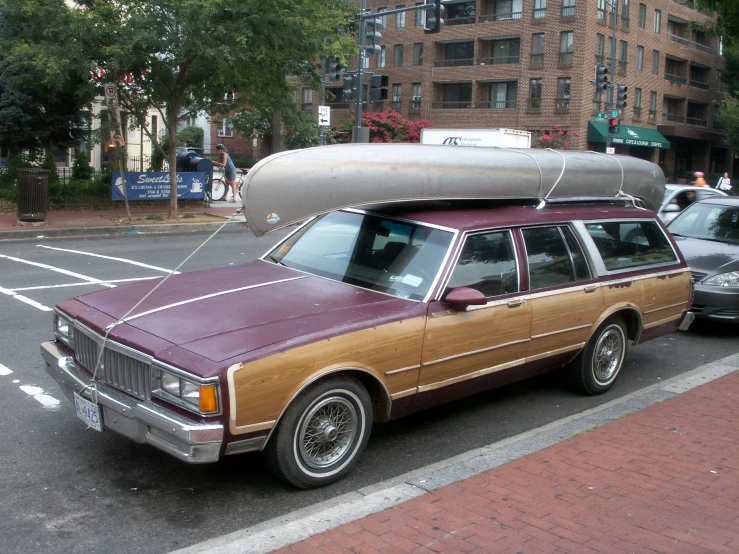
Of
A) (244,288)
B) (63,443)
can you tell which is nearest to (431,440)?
(244,288)

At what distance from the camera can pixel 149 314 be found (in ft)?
16.0

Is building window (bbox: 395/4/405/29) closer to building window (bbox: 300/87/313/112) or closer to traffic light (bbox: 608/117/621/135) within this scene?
building window (bbox: 300/87/313/112)

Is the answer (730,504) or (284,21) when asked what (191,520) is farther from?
(284,21)

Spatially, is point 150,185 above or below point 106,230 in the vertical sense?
above

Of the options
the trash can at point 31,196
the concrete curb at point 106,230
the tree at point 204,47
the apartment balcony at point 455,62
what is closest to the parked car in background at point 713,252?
the concrete curb at point 106,230

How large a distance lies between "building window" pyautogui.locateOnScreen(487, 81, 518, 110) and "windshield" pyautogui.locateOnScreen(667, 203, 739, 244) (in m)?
41.0

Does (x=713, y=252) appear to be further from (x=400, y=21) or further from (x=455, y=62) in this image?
(x=400, y=21)

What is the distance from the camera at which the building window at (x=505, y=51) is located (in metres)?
50.1

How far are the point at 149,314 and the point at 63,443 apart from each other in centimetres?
121

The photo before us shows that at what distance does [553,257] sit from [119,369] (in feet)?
11.2

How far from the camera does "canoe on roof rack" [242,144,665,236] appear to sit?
5.07 m

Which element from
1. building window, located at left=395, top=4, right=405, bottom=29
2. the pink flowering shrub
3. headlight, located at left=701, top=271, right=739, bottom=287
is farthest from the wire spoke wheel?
building window, located at left=395, top=4, right=405, bottom=29

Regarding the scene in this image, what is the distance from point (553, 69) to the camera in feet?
157

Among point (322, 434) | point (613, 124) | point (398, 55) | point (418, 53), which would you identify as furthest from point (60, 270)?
point (398, 55)
